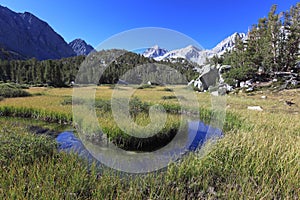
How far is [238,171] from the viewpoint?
5223 millimetres

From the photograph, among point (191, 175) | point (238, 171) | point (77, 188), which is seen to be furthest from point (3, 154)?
point (238, 171)

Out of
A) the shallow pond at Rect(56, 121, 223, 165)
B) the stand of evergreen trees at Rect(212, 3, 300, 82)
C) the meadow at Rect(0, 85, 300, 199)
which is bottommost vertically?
the shallow pond at Rect(56, 121, 223, 165)

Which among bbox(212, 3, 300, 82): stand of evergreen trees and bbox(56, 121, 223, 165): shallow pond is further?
bbox(212, 3, 300, 82): stand of evergreen trees

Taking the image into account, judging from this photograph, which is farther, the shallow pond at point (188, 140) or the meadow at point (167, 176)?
the shallow pond at point (188, 140)

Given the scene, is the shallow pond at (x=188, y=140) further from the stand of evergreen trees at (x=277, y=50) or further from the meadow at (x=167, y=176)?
the stand of evergreen trees at (x=277, y=50)

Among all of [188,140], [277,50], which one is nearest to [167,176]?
[188,140]

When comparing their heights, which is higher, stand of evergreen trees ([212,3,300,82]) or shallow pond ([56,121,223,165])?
stand of evergreen trees ([212,3,300,82])

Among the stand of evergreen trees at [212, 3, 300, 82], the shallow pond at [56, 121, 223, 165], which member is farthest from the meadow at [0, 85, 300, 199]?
the stand of evergreen trees at [212, 3, 300, 82]

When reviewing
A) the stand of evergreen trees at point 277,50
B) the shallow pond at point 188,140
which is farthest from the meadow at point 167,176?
the stand of evergreen trees at point 277,50

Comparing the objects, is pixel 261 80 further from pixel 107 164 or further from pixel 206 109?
pixel 107 164

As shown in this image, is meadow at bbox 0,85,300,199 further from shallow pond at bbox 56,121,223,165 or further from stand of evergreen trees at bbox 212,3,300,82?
stand of evergreen trees at bbox 212,3,300,82

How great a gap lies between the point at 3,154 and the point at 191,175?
16.8 feet

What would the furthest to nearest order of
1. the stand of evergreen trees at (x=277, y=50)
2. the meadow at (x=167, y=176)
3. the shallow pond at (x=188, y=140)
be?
the stand of evergreen trees at (x=277, y=50), the shallow pond at (x=188, y=140), the meadow at (x=167, y=176)

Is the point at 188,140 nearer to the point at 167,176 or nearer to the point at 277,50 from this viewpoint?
the point at 167,176
